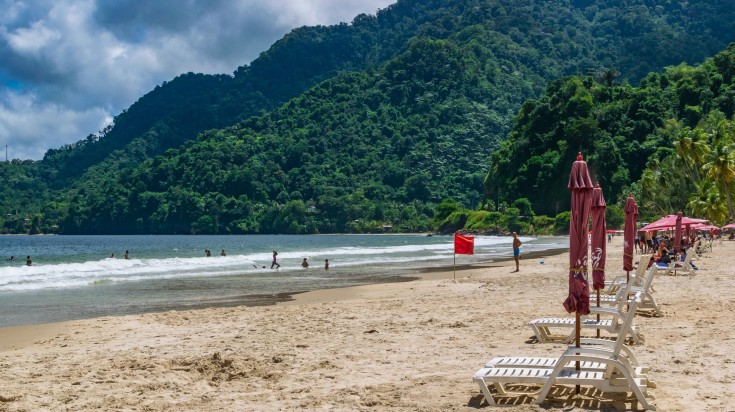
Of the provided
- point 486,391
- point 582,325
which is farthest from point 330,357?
point 582,325

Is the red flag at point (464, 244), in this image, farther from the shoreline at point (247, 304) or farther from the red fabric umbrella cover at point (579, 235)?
the red fabric umbrella cover at point (579, 235)

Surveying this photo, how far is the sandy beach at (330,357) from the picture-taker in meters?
6.67

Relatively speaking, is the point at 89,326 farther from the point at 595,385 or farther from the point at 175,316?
the point at 595,385

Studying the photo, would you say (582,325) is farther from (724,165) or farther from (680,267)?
(724,165)

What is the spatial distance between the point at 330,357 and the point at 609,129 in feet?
352

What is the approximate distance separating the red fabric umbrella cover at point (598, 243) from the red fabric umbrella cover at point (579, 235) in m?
2.06

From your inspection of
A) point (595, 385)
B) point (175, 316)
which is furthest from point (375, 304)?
point (595, 385)

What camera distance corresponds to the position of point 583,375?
618 centimetres

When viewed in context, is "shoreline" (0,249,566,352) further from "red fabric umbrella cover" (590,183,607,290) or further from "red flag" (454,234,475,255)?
"red fabric umbrella cover" (590,183,607,290)

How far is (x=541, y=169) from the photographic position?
111 meters

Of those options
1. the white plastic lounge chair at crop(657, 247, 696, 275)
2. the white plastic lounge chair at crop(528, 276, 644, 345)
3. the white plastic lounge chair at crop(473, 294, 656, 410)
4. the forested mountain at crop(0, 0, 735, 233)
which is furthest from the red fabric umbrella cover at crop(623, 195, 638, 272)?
the forested mountain at crop(0, 0, 735, 233)

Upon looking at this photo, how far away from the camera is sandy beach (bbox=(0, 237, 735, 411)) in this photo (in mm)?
6672

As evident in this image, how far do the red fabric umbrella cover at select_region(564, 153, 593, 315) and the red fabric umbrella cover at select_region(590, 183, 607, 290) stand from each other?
2058mm

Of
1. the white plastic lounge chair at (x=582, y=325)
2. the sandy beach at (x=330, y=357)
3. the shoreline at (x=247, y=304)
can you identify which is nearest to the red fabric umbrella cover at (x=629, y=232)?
the sandy beach at (x=330, y=357)
